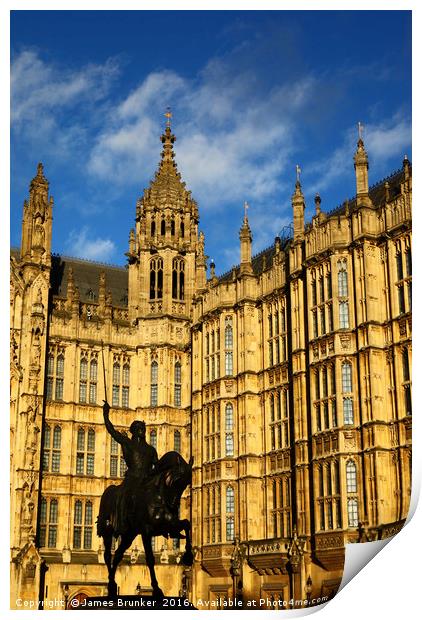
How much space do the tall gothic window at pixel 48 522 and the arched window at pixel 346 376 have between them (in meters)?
18.9

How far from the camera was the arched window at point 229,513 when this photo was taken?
46.2m

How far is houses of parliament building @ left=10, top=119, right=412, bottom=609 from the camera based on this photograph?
127 ft

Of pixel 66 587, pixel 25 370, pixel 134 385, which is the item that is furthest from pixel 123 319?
pixel 66 587

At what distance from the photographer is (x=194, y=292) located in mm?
55875

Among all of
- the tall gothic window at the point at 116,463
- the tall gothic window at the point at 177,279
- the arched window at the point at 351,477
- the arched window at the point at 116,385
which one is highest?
the tall gothic window at the point at 177,279

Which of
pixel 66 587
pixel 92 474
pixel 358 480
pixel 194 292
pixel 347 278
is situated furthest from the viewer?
pixel 194 292

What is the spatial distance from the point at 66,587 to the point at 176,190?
23989 millimetres

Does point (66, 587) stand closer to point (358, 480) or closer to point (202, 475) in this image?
point (202, 475)

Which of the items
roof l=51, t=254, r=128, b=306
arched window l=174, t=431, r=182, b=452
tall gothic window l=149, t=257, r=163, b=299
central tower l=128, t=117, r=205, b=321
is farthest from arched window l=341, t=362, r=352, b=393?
roof l=51, t=254, r=128, b=306

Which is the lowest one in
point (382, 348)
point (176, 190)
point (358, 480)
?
point (358, 480)

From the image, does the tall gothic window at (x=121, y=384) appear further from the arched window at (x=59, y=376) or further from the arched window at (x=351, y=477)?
the arched window at (x=351, y=477)

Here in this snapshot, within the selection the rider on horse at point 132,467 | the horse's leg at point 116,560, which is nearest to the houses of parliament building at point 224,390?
the horse's leg at point 116,560

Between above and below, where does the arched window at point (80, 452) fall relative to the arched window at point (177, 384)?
below

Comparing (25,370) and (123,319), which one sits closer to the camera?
(25,370)
